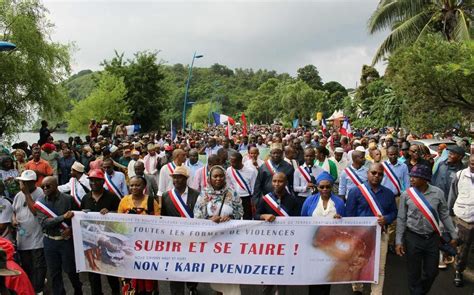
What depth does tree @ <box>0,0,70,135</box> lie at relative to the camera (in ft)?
46.7

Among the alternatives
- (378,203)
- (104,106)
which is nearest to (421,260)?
(378,203)

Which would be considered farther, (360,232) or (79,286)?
(79,286)

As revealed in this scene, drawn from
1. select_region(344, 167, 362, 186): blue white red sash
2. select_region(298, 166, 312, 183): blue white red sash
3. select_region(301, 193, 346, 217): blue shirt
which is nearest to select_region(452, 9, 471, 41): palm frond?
select_region(344, 167, 362, 186): blue white red sash

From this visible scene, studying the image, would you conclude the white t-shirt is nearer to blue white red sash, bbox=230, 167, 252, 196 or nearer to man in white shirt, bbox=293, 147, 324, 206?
blue white red sash, bbox=230, 167, 252, 196

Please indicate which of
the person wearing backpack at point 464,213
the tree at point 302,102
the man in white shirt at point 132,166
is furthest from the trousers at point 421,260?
the tree at point 302,102

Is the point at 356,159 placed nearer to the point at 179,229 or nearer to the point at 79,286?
the point at 179,229

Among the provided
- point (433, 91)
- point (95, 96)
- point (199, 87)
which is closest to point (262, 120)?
point (199, 87)

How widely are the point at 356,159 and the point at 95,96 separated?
25203 millimetres

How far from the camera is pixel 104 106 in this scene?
2894 centimetres

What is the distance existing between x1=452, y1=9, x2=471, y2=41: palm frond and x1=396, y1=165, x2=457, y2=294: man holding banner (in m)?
14.6

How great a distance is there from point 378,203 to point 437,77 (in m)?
8.44

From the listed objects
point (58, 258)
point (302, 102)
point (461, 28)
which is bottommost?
point (58, 258)

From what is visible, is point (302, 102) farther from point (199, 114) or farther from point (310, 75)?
point (310, 75)

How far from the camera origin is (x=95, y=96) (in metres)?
29.2
